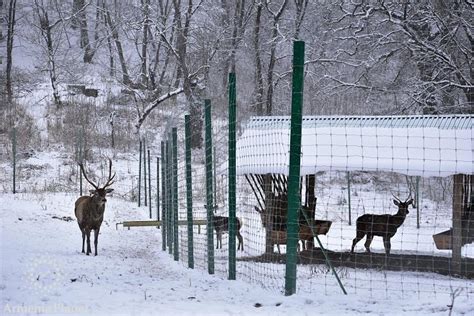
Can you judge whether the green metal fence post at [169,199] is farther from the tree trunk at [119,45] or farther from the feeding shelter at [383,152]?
the tree trunk at [119,45]

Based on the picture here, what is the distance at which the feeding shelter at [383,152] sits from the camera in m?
10.6

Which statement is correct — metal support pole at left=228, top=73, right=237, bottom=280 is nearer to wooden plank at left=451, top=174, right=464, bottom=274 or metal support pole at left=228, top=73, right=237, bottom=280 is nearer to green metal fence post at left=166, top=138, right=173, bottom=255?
green metal fence post at left=166, top=138, right=173, bottom=255

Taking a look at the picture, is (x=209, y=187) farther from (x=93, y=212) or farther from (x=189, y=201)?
(x=93, y=212)

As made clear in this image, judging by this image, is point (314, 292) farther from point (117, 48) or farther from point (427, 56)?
point (117, 48)

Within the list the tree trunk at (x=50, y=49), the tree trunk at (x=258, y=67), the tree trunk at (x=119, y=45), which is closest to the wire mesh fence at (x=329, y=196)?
the tree trunk at (x=258, y=67)

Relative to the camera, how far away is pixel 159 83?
31703 millimetres

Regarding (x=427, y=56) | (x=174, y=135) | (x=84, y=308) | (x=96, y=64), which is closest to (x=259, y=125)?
(x=174, y=135)

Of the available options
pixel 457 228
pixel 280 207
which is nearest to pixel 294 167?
pixel 457 228

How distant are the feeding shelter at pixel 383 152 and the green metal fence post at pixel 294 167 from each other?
10.4ft

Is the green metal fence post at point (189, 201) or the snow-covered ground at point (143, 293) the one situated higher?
the green metal fence post at point (189, 201)

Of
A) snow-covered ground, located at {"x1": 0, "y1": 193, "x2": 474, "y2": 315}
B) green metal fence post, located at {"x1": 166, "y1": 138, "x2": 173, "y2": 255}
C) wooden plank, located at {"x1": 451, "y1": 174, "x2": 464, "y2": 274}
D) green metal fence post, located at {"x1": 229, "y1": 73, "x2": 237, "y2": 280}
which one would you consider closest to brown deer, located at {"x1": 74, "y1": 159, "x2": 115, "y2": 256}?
snow-covered ground, located at {"x1": 0, "y1": 193, "x2": 474, "y2": 315}

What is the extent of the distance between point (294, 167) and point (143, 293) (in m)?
2.23

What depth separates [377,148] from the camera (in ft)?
33.2

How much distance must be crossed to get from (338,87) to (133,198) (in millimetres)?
9061
